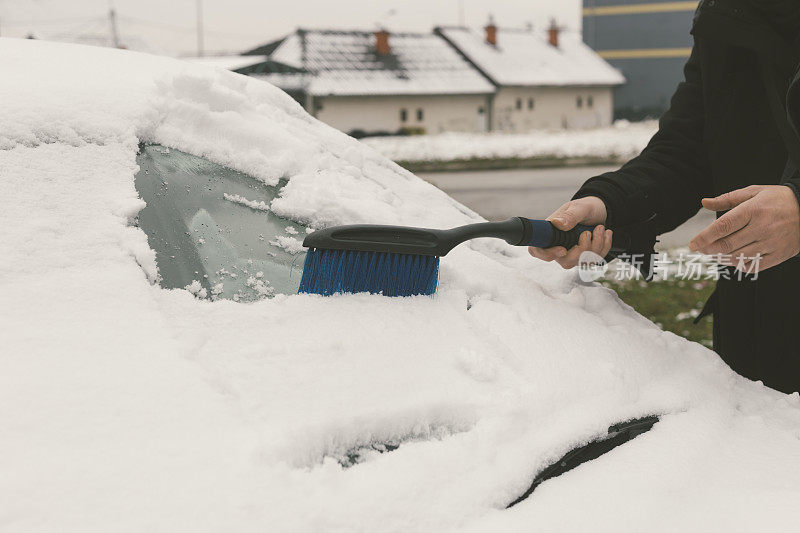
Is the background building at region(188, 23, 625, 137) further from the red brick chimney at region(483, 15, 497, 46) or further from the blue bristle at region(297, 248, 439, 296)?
the blue bristle at region(297, 248, 439, 296)

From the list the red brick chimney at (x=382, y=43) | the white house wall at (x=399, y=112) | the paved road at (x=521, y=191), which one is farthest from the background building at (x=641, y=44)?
the paved road at (x=521, y=191)

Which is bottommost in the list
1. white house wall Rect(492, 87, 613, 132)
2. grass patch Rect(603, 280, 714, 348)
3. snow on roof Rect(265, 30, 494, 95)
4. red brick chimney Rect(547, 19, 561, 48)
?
white house wall Rect(492, 87, 613, 132)

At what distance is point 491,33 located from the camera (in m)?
28.5

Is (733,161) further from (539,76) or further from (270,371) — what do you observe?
(539,76)

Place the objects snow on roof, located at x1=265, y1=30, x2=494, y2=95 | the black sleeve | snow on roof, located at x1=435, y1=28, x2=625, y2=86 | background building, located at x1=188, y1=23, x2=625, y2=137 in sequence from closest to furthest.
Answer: the black sleeve < background building, located at x1=188, y1=23, x2=625, y2=137 < snow on roof, located at x1=265, y1=30, x2=494, y2=95 < snow on roof, located at x1=435, y1=28, x2=625, y2=86

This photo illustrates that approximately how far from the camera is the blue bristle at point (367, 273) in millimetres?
1285

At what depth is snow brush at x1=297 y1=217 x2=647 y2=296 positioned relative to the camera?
1.29 meters

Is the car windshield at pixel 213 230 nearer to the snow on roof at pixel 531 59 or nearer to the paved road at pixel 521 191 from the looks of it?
the paved road at pixel 521 191

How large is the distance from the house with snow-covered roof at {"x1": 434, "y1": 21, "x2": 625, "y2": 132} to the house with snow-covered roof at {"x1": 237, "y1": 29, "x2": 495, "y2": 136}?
2.20 feet

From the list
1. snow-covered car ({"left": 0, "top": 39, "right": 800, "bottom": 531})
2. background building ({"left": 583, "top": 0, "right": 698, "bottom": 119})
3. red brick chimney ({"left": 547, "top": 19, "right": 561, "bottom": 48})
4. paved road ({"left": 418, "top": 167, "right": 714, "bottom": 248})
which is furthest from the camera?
background building ({"left": 583, "top": 0, "right": 698, "bottom": 119})

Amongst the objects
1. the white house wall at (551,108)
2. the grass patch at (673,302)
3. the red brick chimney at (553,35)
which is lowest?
the white house wall at (551,108)

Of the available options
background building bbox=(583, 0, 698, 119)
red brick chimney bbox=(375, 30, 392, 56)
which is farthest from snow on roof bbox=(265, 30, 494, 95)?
background building bbox=(583, 0, 698, 119)

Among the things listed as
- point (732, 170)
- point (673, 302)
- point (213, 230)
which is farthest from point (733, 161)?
point (673, 302)

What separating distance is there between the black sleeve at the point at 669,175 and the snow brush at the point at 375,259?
60 cm
